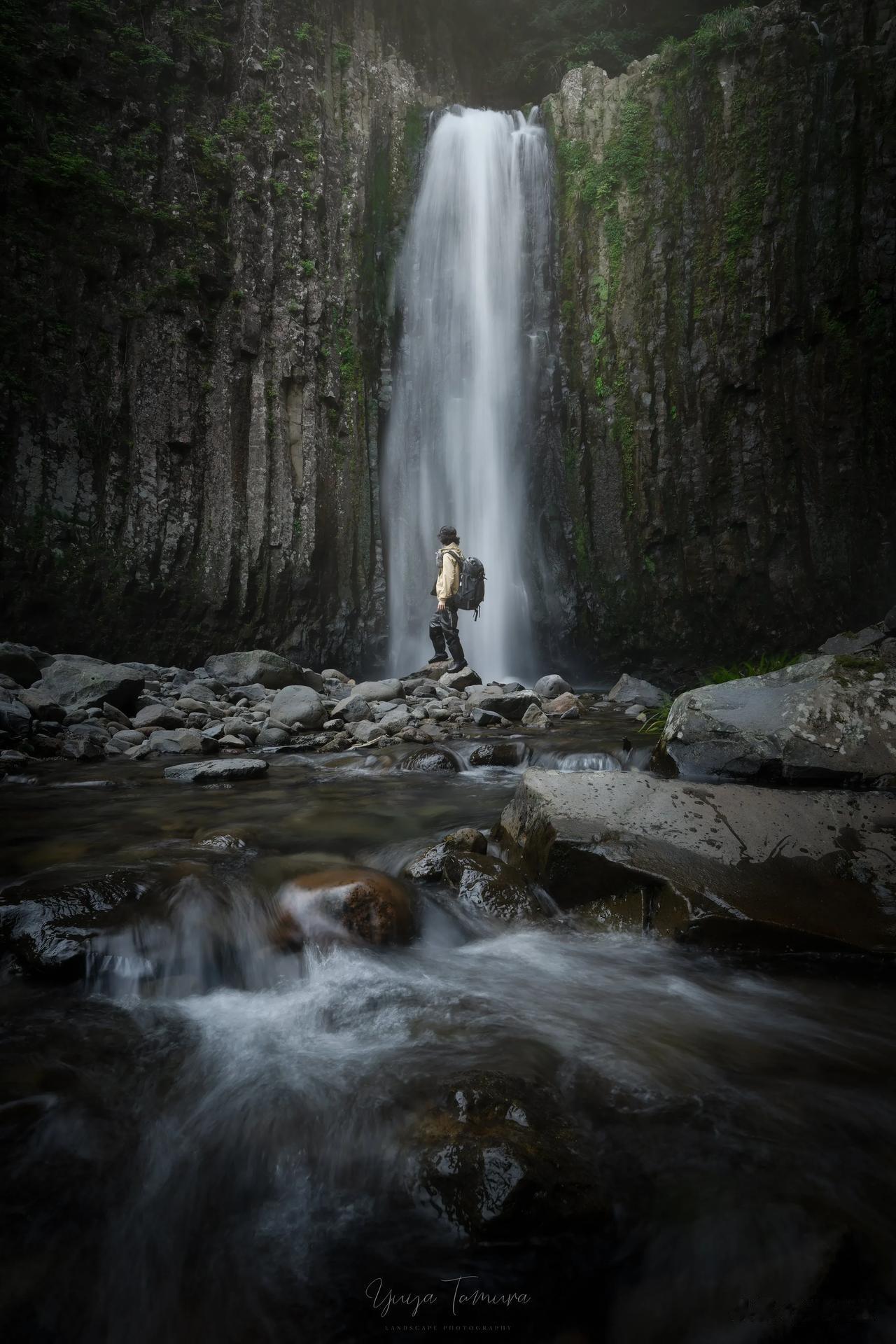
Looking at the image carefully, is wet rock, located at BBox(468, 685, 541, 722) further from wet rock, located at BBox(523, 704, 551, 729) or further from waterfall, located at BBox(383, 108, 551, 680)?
waterfall, located at BBox(383, 108, 551, 680)

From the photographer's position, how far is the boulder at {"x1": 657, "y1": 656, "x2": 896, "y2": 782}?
364 cm

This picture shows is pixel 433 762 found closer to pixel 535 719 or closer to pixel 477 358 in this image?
pixel 535 719

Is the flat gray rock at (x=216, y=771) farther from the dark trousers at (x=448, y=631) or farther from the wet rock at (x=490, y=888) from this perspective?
the dark trousers at (x=448, y=631)

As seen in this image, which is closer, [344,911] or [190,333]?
[344,911]

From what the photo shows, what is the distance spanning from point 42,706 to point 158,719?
1.17 metres

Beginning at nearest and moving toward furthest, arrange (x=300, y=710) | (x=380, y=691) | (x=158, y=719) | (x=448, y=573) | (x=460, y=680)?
(x=158, y=719) → (x=300, y=710) → (x=380, y=691) → (x=460, y=680) → (x=448, y=573)

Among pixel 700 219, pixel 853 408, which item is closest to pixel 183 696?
pixel 853 408

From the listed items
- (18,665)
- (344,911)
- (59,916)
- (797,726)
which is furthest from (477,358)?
(59,916)

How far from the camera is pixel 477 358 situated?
1539 cm

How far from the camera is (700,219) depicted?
12680mm

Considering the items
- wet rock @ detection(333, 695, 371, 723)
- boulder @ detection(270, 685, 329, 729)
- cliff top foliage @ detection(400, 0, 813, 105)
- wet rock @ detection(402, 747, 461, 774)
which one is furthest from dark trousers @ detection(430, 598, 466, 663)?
cliff top foliage @ detection(400, 0, 813, 105)

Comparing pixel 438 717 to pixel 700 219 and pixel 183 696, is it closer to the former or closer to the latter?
pixel 183 696

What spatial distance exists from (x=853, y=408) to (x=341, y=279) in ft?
33.0

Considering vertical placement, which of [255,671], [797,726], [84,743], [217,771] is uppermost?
[255,671]
